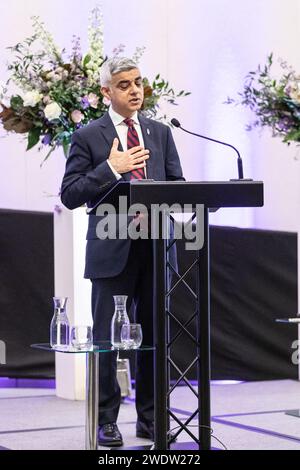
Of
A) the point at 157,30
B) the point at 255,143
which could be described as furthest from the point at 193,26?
the point at 255,143

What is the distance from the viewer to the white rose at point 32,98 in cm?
496

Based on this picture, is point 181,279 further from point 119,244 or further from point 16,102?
point 16,102

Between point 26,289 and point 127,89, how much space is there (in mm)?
2359

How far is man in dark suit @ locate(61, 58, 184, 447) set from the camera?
3871 millimetres

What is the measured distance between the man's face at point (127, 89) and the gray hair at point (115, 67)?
15mm

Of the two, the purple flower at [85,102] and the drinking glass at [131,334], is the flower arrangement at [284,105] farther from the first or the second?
the drinking glass at [131,334]

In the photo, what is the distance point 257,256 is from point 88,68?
201 centimetres

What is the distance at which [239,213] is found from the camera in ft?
23.5

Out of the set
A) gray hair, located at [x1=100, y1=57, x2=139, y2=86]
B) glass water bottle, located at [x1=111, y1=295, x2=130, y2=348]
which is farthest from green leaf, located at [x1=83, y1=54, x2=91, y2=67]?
glass water bottle, located at [x1=111, y1=295, x2=130, y2=348]

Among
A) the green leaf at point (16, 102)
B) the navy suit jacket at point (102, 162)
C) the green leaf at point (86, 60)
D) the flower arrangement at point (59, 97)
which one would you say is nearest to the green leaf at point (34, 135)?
the flower arrangement at point (59, 97)

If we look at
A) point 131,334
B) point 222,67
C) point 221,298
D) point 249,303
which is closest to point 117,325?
point 131,334

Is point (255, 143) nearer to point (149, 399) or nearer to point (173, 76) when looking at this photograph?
point (173, 76)

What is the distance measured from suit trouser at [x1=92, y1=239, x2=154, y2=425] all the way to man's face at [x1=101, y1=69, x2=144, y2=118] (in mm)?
558

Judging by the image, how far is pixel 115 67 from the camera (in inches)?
151
